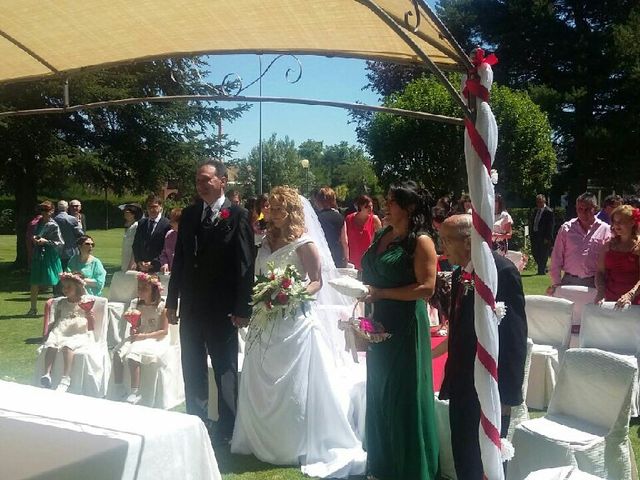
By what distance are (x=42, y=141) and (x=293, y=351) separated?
15.3m

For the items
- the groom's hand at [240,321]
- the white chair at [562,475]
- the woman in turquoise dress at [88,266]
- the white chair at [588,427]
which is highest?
the woman in turquoise dress at [88,266]

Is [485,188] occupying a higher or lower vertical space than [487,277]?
higher

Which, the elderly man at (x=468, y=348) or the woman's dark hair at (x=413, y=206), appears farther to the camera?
the woman's dark hair at (x=413, y=206)

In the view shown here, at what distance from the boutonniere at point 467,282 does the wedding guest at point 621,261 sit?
351 centimetres

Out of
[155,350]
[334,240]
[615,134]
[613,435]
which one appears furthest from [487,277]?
[615,134]

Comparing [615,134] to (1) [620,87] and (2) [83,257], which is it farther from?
(2) [83,257]

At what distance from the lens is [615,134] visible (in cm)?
3234

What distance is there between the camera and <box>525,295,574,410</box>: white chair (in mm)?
6707

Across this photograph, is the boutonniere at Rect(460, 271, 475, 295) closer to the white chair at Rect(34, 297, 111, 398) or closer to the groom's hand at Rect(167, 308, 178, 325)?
the groom's hand at Rect(167, 308, 178, 325)

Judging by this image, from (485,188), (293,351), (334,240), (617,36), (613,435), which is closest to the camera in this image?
(485,188)

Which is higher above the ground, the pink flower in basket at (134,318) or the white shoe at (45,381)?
the pink flower in basket at (134,318)

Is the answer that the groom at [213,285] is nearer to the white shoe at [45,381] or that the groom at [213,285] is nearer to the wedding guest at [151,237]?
the white shoe at [45,381]

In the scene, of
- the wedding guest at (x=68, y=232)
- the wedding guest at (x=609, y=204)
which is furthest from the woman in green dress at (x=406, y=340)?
the wedding guest at (x=68, y=232)

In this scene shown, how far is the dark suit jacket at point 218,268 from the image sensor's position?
553 cm
